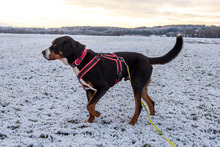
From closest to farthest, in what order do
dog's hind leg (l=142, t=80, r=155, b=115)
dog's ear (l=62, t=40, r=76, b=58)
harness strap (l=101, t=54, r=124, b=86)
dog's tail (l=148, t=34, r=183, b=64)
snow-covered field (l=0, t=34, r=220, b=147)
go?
snow-covered field (l=0, t=34, r=220, b=147)
dog's ear (l=62, t=40, r=76, b=58)
harness strap (l=101, t=54, r=124, b=86)
dog's tail (l=148, t=34, r=183, b=64)
dog's hind leg (l=142, t=80, r=155, b=115)

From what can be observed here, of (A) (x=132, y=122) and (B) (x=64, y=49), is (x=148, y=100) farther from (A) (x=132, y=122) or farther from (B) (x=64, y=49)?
(B) (x=64, y=49)

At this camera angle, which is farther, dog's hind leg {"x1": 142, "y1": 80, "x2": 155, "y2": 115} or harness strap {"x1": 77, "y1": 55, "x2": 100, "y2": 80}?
dog's hind leg {"x1": 142, "y1": 80, "x2": 155, "y2": 115}

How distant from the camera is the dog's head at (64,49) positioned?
4.27 metres

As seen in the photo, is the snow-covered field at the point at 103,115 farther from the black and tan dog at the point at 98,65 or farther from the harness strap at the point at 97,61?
A: the harness strap at the point at 97,61

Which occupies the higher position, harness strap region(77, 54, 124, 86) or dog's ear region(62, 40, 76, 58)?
dog's ear region(62, 40, 76, 58)

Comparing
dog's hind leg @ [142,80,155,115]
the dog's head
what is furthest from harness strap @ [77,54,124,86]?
dog's hind leg @ [142,80,155,115]

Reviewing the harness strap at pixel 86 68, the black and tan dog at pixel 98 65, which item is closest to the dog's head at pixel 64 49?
the black and tan dog at pixel 98 65

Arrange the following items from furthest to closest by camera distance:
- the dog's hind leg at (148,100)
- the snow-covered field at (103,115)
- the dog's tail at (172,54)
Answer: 1. the dog's hind leg at (148,100)
2. the dog's tail at (172,54)
3. the snow-covered field at (103,115)

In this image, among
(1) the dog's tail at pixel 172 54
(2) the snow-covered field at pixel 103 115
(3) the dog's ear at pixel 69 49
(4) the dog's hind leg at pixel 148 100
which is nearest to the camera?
(2) the snow-covered field at pixel 103 115

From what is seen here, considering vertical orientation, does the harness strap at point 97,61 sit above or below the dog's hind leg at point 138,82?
above

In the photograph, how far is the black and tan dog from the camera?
4.36m

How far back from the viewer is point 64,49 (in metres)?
4.29

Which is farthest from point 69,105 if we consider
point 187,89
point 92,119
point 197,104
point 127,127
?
point 187,89

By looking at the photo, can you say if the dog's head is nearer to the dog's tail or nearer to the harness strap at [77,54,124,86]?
the harness strap at [77,54,124,86]
